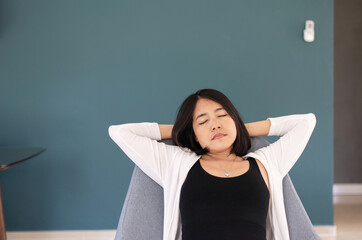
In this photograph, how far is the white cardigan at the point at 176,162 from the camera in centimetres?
128

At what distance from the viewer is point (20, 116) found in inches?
90.9

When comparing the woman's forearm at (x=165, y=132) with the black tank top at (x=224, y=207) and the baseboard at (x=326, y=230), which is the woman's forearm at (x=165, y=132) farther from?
the baseboard at (x=326, y=230)

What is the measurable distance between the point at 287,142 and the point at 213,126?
1.03 feet

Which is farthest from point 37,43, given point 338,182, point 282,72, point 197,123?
point 338,182

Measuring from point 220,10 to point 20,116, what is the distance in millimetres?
1512

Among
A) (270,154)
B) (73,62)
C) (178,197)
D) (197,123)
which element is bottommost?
(178,197)

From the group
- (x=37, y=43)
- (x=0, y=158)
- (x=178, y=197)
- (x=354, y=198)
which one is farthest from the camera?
(x=354, y=198)

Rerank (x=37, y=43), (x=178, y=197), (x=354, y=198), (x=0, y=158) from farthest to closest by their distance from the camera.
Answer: (x=354, y=198) → (x=37, y=43) → (x=0, y=158) → (x=178, y=197)

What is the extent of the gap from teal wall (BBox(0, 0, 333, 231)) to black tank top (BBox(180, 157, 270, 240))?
43.7 inches

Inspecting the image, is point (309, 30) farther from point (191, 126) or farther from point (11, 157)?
point (11, 157)

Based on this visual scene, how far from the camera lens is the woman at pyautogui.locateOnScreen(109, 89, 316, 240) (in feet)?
3.98

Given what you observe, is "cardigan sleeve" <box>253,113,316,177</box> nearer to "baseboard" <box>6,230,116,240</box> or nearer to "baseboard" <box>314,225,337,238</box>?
"baseboard" <box>314,225,337,238</box>

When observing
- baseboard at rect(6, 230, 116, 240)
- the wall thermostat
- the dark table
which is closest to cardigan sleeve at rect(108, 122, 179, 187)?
the dark table

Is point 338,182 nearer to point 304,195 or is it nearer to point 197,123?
point 304,195
